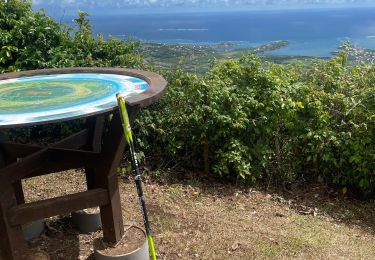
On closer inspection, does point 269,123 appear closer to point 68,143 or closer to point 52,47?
point 68,143

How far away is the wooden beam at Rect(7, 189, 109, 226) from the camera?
3.14 metres

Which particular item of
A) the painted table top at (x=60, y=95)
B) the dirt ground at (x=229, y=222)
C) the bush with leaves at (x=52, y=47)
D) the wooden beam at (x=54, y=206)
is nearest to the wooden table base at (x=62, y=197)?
the wooden beam at (x=54, y=206)

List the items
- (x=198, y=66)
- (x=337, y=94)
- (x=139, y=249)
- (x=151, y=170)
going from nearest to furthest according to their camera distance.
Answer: (x=139, y=249) → (x=337, y=94) → (x=151, y=170) → (x=198, y=66)

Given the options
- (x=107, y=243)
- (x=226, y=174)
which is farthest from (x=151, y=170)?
(x=107, y=243)

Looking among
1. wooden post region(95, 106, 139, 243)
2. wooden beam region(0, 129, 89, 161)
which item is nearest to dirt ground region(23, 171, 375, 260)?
wooden post region(95, 106, 139, 243)

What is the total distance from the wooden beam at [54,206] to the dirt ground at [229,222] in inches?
27.5

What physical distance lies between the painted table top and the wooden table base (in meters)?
0.27

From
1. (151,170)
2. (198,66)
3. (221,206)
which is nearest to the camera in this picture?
(221,206)

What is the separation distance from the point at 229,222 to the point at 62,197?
6.15 ft

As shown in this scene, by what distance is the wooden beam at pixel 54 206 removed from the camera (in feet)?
10.3

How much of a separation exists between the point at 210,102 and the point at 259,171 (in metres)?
1.05

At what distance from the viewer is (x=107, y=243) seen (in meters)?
3.58

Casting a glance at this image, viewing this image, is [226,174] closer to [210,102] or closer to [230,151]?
[230,151]

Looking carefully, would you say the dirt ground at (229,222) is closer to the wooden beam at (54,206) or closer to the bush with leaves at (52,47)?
the wooden beam at (54,206)
